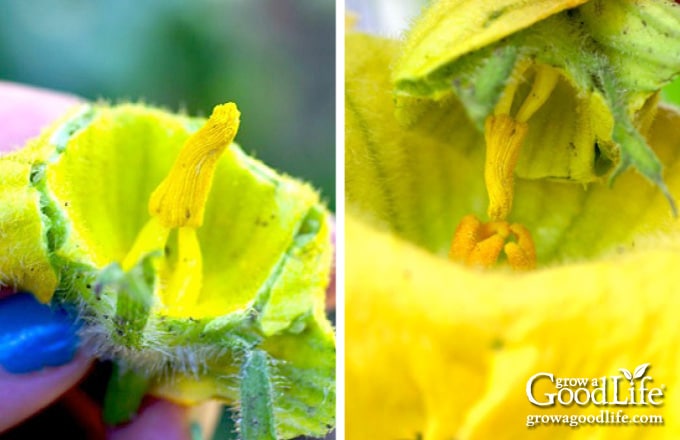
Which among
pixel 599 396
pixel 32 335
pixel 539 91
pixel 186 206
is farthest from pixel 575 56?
pixel 32 335

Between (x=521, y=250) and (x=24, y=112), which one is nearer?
(x=521, y=250)

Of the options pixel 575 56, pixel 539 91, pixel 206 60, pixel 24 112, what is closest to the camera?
pixel 575 56

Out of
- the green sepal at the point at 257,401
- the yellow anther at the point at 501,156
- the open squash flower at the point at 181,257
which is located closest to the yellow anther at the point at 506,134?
the yellow anther at the point at 501,156

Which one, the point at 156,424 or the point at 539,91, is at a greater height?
the point at 539,91

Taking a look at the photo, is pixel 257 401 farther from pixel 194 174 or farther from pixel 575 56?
pixel 575 56

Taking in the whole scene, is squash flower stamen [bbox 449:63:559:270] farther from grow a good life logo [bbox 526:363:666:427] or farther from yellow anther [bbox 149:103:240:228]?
yellow anther [bbox 149:103:240:228]

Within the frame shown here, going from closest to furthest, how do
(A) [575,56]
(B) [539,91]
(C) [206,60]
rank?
1. (A) [575,56]
2. (B) [539,91]
3. (C) [206,60]

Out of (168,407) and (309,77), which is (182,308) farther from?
(309,77)
